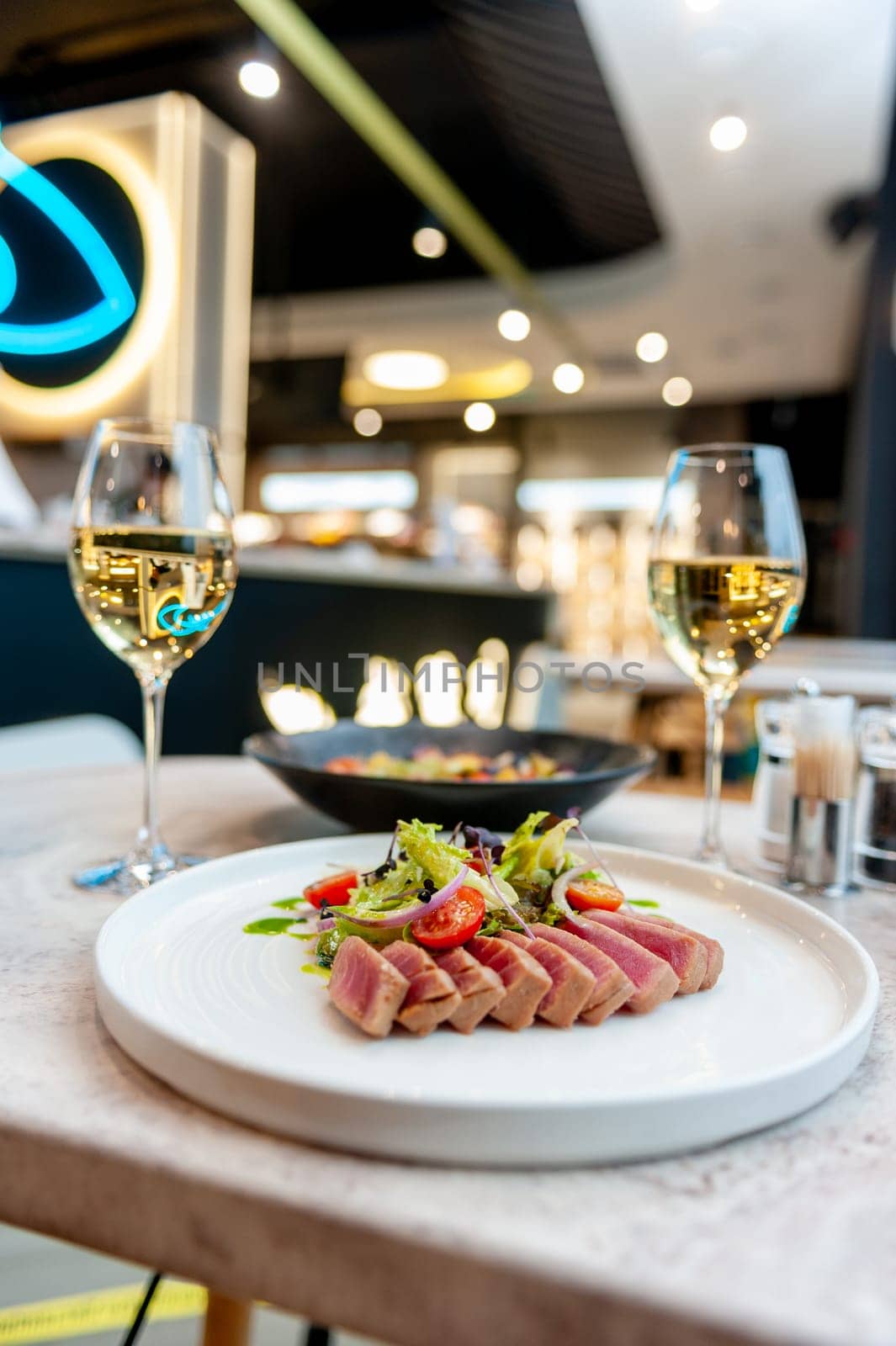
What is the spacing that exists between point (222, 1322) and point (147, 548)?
0.66m

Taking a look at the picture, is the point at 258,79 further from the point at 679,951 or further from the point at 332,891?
the point at 679,951

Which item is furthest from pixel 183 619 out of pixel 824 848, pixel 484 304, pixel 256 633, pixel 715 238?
pixel 484 304

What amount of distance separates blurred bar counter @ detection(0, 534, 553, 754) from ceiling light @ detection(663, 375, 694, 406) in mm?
6047

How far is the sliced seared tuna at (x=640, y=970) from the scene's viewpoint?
505mm

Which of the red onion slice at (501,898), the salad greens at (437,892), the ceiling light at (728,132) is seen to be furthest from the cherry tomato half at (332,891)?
the ceiling light at (728,132)

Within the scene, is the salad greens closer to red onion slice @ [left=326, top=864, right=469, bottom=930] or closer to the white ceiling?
red onion slice @ [left=326, top=864, right=469, bottom=930]

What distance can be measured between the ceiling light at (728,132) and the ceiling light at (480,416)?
6412 millimetres

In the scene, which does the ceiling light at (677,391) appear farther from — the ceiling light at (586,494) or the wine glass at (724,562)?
the wine glass at (724,562)

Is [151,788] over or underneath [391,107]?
underneath

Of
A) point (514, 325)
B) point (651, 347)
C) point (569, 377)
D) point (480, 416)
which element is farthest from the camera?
point (480, 416)

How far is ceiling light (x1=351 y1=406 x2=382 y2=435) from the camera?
39.2ft

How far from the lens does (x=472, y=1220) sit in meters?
0.34

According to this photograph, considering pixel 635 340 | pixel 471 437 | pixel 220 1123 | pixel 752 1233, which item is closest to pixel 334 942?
pixel 220 1123

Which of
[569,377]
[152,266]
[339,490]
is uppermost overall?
[569,377]
